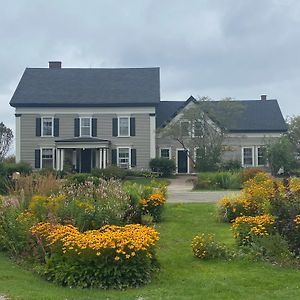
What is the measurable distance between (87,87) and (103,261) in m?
40.0

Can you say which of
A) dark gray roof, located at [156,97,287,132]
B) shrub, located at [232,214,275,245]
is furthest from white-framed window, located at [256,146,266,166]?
shrub, located at [232,214,275,245]

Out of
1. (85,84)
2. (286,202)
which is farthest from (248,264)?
(85,84)

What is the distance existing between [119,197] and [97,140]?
31821 millimetres

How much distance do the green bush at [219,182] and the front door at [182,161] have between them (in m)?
14.8

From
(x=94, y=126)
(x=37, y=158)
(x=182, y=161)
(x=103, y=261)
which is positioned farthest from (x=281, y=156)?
(x=103, y=261)

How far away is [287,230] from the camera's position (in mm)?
10156

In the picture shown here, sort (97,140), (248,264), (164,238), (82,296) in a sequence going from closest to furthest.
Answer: (82,296), (248,264), (164,238), (97,140)

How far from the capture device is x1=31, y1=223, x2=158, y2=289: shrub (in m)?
8.28

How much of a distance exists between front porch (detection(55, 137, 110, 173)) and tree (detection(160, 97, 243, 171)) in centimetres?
501

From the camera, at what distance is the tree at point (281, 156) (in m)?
40.6

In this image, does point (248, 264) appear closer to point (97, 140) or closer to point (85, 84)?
point (97, 140)

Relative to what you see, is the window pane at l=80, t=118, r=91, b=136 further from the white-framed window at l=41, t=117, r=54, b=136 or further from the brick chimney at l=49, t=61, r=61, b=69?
the brick chimney at l=49, t=61, r=61, b=69

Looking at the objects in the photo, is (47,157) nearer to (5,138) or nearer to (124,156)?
(124,156)

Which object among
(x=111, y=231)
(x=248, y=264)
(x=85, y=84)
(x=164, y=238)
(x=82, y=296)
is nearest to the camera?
(x=82, y=296)
